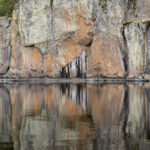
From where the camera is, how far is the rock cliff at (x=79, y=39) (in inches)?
1641

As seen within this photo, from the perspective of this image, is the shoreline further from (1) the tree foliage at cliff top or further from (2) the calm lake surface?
(2) the calm lake surface

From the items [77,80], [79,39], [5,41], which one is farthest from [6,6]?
[77,80]

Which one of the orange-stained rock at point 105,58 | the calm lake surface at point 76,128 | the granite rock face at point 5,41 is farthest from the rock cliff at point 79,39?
the calm lake surface at point 76,128

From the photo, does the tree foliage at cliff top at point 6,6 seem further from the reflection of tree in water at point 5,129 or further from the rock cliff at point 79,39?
the reflection of tree in water at point 5,129

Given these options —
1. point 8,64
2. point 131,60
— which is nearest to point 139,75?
point 131,60

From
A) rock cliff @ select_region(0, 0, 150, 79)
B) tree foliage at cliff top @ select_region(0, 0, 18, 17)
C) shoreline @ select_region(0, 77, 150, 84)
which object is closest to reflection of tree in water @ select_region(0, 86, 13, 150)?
rock cliff @ select_region(0, 0, 150, 79)

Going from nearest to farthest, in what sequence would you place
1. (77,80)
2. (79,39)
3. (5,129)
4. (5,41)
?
Answer: (5,129) → (79,39) → (77,80) → (5,41)

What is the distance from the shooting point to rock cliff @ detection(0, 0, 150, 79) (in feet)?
137

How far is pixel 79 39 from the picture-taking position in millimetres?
46656

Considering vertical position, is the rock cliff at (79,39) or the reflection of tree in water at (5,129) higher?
the rock cliff at (79,39)

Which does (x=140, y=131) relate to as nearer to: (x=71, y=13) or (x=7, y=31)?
(x=71, y=13)

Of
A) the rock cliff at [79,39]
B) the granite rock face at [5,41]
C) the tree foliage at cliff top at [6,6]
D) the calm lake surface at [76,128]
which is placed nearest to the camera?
the calm lake surface at [76,128]

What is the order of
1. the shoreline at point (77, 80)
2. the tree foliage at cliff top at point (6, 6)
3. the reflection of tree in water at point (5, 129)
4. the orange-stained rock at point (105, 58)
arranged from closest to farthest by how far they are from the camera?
the reflection of tree in water at point (5, 129)
the shoreline at point (77, 80)
the orange-stained rock at point (105, 58)
the tree foliage at cliff top at point (6, 6)

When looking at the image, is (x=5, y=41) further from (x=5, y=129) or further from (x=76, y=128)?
(x=76, y=128)
